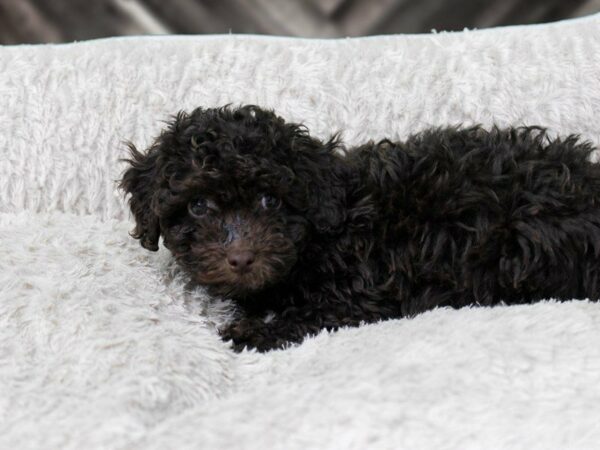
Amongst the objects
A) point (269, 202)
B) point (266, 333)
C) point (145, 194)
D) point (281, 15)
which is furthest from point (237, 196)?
point (281, 15)

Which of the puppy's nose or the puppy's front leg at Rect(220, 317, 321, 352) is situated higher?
the puppy's nose

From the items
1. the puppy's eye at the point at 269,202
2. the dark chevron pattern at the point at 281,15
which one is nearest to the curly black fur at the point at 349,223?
the puppy's eye at the point at 269,202

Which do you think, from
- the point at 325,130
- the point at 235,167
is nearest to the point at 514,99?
the point at 325,130

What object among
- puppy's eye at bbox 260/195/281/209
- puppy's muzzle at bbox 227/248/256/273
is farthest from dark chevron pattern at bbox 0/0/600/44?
puppy's muzzle at bbox 227/248/256/273

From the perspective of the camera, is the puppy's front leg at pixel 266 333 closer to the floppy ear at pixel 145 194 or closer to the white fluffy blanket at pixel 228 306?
the white fluffy blanket at pixel 228 306

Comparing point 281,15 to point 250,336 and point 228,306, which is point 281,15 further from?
point 250,336

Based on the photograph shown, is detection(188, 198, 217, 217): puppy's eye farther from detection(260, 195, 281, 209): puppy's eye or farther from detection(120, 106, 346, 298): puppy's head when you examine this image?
detection(260, 195, 281, 209): puppy's eye
